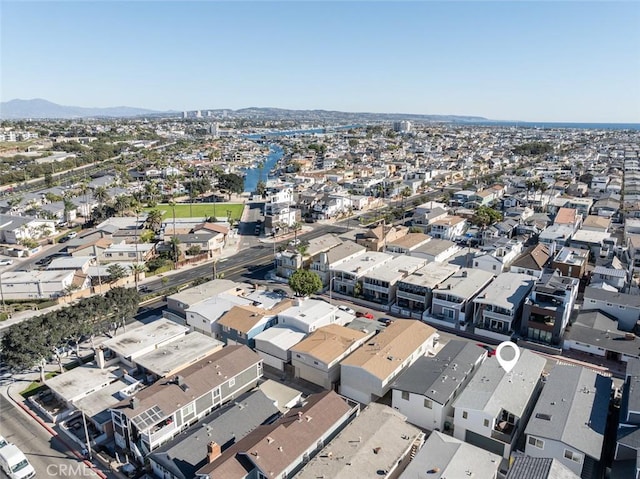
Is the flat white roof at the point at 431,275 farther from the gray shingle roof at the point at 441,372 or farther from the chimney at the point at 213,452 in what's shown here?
the chimney at the point at 213,452

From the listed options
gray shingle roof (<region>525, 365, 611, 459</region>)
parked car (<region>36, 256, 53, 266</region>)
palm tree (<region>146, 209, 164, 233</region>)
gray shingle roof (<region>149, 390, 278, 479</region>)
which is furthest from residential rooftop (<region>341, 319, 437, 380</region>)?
palm tree (<region>146, 209, 164, 233</region>)

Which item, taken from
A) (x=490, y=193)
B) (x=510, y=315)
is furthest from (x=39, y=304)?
(x=490, y=193)

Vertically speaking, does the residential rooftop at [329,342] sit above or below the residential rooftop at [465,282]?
below

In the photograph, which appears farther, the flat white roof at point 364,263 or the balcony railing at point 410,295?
the flat white roof at point 364,263

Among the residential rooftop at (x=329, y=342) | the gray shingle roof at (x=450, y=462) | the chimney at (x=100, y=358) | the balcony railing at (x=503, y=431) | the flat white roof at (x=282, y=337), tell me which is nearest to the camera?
the gray shingle roof at (x=450, y=462)

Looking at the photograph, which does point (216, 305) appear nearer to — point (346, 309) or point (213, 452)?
point (346, 309)

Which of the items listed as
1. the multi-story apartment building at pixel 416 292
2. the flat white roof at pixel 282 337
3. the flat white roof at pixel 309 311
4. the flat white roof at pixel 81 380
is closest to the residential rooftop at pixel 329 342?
the flat white roof at pixel 282 337
